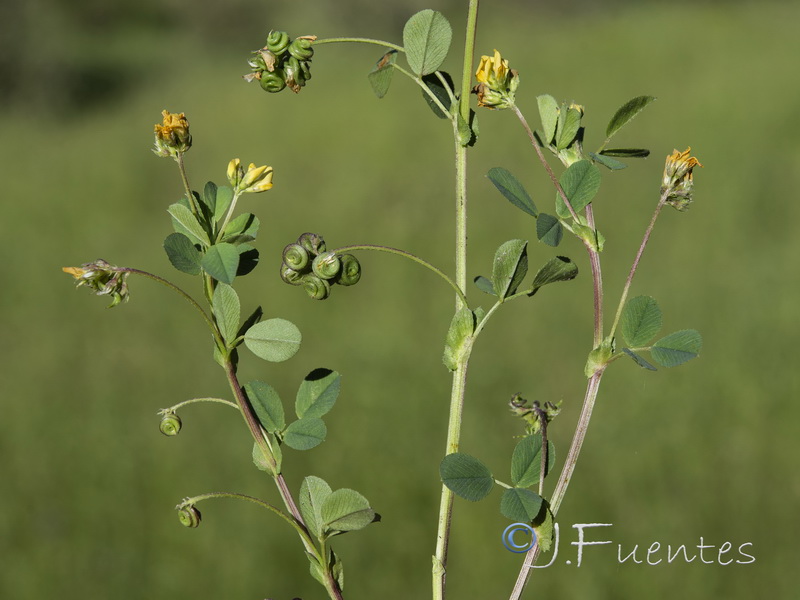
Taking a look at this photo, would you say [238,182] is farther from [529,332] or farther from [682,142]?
[682,142]

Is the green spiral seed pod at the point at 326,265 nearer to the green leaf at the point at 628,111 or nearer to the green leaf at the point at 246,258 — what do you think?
the green leaf at the point at 246,258

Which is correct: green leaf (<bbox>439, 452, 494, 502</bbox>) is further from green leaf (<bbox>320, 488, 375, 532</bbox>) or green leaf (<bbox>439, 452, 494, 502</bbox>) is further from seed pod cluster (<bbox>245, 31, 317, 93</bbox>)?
seed pod cluster (<bbox>245, 31, 317, 93</bbox>)

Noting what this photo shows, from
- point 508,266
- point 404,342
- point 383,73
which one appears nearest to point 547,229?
point 508,266

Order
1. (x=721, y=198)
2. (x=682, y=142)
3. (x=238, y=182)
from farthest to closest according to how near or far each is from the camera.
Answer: (x=682, y=142), (x=721, y=198), (x=238, y=182)

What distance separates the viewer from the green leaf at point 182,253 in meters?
0.33

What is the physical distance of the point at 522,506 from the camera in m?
0.34

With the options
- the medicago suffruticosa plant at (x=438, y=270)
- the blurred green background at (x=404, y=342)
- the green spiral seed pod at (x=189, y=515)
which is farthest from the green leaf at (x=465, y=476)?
the blurred green background at (x=404, y=342)

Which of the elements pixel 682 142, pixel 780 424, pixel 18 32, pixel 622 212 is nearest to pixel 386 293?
pixel 622 212

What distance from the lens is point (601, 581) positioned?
67.2 inches

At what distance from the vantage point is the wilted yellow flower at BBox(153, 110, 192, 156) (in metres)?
0.32

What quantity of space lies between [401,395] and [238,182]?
198cm

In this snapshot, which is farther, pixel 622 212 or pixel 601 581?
pixel 622 212

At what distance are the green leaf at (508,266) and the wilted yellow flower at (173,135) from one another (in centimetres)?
14

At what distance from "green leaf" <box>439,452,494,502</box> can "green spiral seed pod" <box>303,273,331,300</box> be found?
0.27 ft
